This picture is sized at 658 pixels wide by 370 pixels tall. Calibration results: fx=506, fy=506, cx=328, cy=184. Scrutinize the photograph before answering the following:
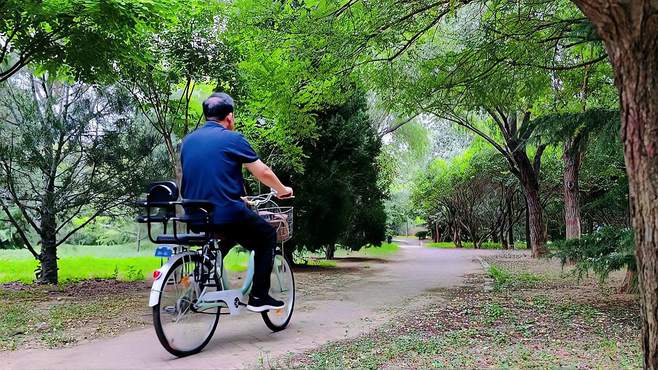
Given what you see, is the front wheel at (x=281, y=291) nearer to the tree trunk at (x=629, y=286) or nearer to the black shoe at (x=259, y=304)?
the black shoe at (x=259, y=304)

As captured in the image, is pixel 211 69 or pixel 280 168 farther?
pixel 280 168

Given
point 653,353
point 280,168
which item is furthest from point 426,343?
point 280,168

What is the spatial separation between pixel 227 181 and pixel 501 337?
283 cm

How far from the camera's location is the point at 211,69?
920cm

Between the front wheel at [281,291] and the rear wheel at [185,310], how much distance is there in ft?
2.43

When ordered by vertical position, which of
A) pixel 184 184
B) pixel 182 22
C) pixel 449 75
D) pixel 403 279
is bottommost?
pixel 403 279

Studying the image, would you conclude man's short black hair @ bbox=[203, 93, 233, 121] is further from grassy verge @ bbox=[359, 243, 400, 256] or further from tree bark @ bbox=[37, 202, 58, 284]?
grassy verge @ bbox=[359, 243, 400, 256]

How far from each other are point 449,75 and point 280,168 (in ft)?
17.5

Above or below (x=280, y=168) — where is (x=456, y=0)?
above

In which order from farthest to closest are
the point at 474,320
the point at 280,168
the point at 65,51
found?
the point at 280,168
the point at 65,51
the point at 474,320

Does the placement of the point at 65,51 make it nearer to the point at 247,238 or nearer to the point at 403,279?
the point at 247,238

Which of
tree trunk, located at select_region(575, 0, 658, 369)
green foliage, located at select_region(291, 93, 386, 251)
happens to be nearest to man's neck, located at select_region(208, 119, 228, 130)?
tree trunk, located at select_region(575, 0, 658, 369)

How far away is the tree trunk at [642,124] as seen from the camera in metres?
2.82

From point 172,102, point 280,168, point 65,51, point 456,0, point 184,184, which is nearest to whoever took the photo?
point 184,184
